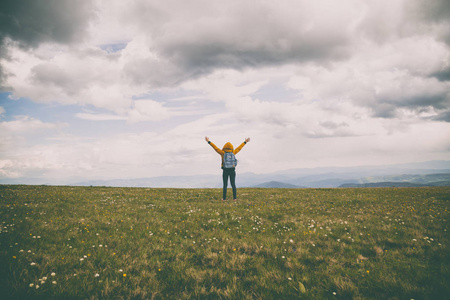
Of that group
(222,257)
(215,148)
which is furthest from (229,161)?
(222,257)

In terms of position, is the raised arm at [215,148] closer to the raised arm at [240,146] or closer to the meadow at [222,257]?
the raised arm at [240,146]

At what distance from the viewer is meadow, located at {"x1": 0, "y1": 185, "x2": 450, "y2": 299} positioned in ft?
15.5

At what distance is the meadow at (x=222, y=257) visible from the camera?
186 inches

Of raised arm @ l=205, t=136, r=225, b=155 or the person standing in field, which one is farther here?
raised arm @ l=205, t=136, r=225, b=155

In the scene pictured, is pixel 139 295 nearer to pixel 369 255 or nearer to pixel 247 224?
pixel 247 224

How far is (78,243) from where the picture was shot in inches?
289

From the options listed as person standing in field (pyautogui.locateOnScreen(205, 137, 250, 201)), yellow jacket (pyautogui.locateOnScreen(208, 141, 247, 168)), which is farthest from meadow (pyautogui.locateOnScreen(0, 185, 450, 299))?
yellow jacket (pyautogui.locateOnScreen(208, 141, 247, 168))

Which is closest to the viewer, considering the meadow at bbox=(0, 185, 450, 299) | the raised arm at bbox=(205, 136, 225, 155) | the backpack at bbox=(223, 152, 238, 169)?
the meadow at bbox=(0, 185, 450, 299)

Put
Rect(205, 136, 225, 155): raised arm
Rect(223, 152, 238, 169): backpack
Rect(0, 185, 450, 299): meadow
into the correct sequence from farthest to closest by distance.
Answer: Rect(205, 136, 225, 155): raised arm, Rect(223, 152, 238, 169): backpack, Rect(0, 185, 450, 299): meadow

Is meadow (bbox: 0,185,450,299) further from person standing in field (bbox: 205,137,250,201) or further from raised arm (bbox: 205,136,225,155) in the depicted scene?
raised arm (bbox: 205,136,225,155)

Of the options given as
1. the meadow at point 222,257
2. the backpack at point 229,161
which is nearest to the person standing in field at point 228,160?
the backpack at point 229,161

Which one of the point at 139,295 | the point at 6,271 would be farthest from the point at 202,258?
the point at 6,271

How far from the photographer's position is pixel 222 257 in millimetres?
6434

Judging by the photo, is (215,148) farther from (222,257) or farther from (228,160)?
(222,257)
